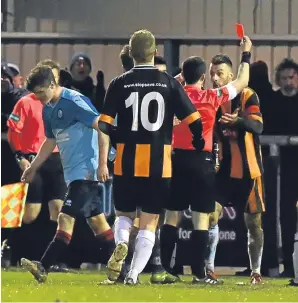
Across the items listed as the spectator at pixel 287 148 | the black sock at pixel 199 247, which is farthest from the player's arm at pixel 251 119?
the spectator at pixel 287 148

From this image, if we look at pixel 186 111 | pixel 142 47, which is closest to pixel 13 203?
pixel 186 111

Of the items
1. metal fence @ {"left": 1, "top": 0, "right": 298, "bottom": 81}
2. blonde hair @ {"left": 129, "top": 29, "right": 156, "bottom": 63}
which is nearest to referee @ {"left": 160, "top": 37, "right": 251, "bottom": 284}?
blonde hair @ {"left": 129, "top": 29, "right": 156, "bottom": 63}

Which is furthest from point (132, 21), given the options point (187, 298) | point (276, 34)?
point (187, 298)

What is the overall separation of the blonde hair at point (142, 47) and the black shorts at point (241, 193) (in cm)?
218

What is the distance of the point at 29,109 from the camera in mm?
15359

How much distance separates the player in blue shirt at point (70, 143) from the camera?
40.9 feet

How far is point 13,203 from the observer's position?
49.2 ft

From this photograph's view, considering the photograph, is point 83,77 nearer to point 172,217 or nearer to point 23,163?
point 23,163

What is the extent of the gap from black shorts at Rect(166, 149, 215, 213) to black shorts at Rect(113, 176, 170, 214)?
0.76 meters

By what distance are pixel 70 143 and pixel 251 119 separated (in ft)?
5.48

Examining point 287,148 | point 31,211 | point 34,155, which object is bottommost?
point 31,211

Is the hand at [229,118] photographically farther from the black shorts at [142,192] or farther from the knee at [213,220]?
the black shorts at [142,192]

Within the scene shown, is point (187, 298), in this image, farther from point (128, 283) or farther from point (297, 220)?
point (297, 220)

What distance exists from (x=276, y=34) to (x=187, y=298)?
5768mm
